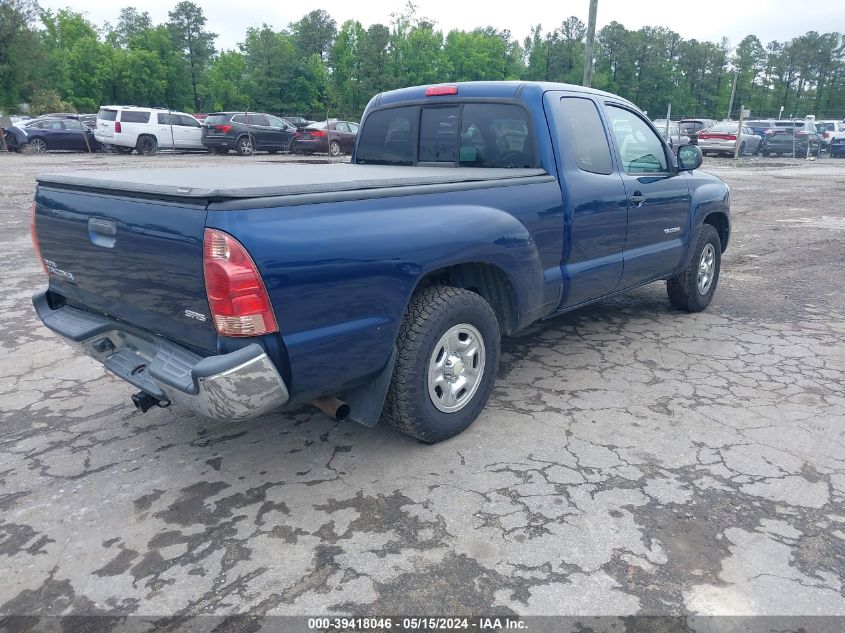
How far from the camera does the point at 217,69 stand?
6819cm

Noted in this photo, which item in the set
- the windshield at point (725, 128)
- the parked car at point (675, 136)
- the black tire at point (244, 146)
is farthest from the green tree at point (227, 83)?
the windshield at point (725, 128)

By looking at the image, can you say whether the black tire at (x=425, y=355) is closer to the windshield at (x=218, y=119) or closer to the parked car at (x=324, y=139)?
the parked car at (x=324, y=139)

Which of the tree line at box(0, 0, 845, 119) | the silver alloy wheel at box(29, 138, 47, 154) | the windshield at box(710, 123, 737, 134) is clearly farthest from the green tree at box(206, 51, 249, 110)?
the windshield at box(710, 123, 737, 134)

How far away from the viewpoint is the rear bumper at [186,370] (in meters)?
2.47

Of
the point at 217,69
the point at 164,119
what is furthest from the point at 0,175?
the point at 217,69

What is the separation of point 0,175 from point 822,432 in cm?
1890

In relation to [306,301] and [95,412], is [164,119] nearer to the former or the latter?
[95,412]

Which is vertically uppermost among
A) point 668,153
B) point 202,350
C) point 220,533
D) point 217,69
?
point 217,69

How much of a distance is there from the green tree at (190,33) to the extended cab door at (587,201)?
78.6 meters

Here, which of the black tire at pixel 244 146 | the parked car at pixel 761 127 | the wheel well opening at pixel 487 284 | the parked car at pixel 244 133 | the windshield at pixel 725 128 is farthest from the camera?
the parked car at pixel 761 127

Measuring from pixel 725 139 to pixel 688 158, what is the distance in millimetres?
26401

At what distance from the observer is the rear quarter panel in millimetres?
2488

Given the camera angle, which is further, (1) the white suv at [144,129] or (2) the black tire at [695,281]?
(1) the white suv at [144,129]

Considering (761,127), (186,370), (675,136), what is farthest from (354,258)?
(761,127)
